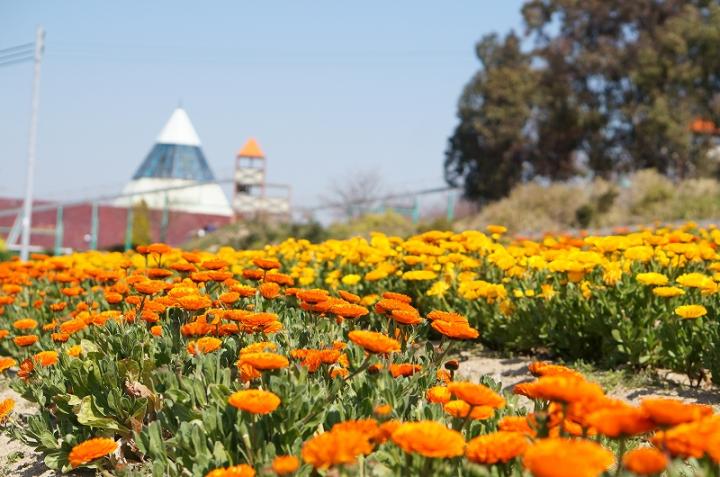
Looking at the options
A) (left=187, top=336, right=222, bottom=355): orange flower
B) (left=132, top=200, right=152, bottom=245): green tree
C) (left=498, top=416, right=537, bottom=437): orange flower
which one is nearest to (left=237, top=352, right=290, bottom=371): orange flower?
(left=498, top=416, right=537, bottom=437): orange flower

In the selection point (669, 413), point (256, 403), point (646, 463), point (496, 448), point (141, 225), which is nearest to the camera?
point (646, 463)

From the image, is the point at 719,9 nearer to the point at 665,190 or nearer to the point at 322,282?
the point at 665,190

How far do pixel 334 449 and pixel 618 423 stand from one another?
0.59 metres

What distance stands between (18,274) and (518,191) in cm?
2115

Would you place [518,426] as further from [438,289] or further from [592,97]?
[592,97]

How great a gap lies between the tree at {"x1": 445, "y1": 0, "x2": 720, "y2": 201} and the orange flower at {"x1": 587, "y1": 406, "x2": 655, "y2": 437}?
28.6m

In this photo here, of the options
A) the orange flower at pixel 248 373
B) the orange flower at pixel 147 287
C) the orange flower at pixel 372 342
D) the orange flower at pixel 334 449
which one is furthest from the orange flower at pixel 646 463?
the orange flower at pixel 147 287

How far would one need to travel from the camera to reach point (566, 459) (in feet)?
4.47

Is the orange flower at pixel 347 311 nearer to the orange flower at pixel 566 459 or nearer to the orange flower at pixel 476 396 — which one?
the orange flower at pixel 476 396

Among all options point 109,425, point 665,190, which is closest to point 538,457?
point 109,425

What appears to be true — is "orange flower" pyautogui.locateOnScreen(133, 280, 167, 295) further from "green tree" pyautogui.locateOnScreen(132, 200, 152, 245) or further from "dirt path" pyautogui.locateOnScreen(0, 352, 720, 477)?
"green tree" pyautogui.locateOnScreen(132, 200, 152, 245)

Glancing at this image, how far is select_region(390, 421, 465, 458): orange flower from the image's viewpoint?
5.71 ft

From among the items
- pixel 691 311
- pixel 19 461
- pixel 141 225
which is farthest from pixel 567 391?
pixel 141 225

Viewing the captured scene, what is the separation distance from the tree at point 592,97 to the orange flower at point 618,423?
28628 mm
